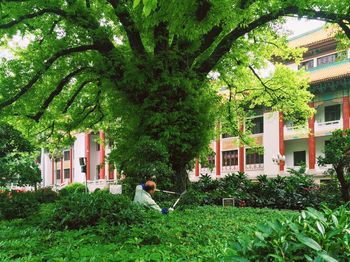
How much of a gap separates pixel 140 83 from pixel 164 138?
1.91 metres

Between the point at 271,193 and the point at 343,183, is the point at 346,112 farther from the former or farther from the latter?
the point at 343,183

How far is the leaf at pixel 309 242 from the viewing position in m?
2.15

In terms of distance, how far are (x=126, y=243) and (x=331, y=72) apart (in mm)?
28100

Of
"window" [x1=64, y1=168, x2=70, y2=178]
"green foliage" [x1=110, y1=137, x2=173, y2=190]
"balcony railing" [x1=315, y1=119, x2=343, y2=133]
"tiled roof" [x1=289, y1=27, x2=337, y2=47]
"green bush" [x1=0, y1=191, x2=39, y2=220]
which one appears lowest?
"window" [x1=64, y1=168, x2=70, y2=178]

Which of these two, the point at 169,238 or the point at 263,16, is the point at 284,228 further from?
the point at 263,16

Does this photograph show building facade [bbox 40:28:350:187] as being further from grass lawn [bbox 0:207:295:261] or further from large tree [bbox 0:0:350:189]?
grass lawn [bbox 0:207:295:261]

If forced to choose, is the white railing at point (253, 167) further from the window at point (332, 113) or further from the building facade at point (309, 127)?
the window at point (332, 113)

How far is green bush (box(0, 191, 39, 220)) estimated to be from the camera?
10.4 metres

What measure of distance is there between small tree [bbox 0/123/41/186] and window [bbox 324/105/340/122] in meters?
26.8

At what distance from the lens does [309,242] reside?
2.18 m

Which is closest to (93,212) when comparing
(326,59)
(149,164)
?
(149,164)

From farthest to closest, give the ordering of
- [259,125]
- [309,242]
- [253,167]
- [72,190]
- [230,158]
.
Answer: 1. [230,158]
2. [259,125]
3. [253,167]
4. [72,190]
5. [309,242]

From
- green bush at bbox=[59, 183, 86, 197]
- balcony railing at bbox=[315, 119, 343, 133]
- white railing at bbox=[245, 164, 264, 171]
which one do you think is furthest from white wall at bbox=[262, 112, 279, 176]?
green bush at bbox=[59, 183, 86, 197]

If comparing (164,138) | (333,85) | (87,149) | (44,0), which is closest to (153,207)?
(164,138)
